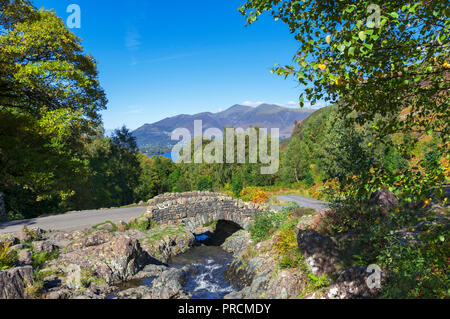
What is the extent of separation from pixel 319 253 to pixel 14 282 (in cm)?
993

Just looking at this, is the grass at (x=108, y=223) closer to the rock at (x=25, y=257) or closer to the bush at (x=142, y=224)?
the bush at (x=142, y=224)

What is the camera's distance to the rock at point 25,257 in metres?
10.4

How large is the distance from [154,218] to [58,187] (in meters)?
6.27

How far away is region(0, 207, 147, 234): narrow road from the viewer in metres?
14.1

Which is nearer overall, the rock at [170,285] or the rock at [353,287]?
the rock at [353,287]

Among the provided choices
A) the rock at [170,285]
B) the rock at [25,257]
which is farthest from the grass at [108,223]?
the rock at [170,285]

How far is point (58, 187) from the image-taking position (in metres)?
16.1

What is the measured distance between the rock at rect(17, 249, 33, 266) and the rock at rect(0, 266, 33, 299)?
1.74 meters

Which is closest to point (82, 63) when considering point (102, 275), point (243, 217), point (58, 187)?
point (58, 187)

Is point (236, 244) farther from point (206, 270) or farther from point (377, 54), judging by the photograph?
point (377, 54)

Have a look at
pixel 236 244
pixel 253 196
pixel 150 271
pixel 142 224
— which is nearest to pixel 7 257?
pixel 150 271

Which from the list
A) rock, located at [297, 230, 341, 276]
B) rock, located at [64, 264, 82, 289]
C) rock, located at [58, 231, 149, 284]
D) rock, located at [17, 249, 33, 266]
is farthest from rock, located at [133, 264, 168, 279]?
rock, located at [297, 230, 341, 276]

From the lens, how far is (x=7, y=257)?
961cm

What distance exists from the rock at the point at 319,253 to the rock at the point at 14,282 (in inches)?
367
